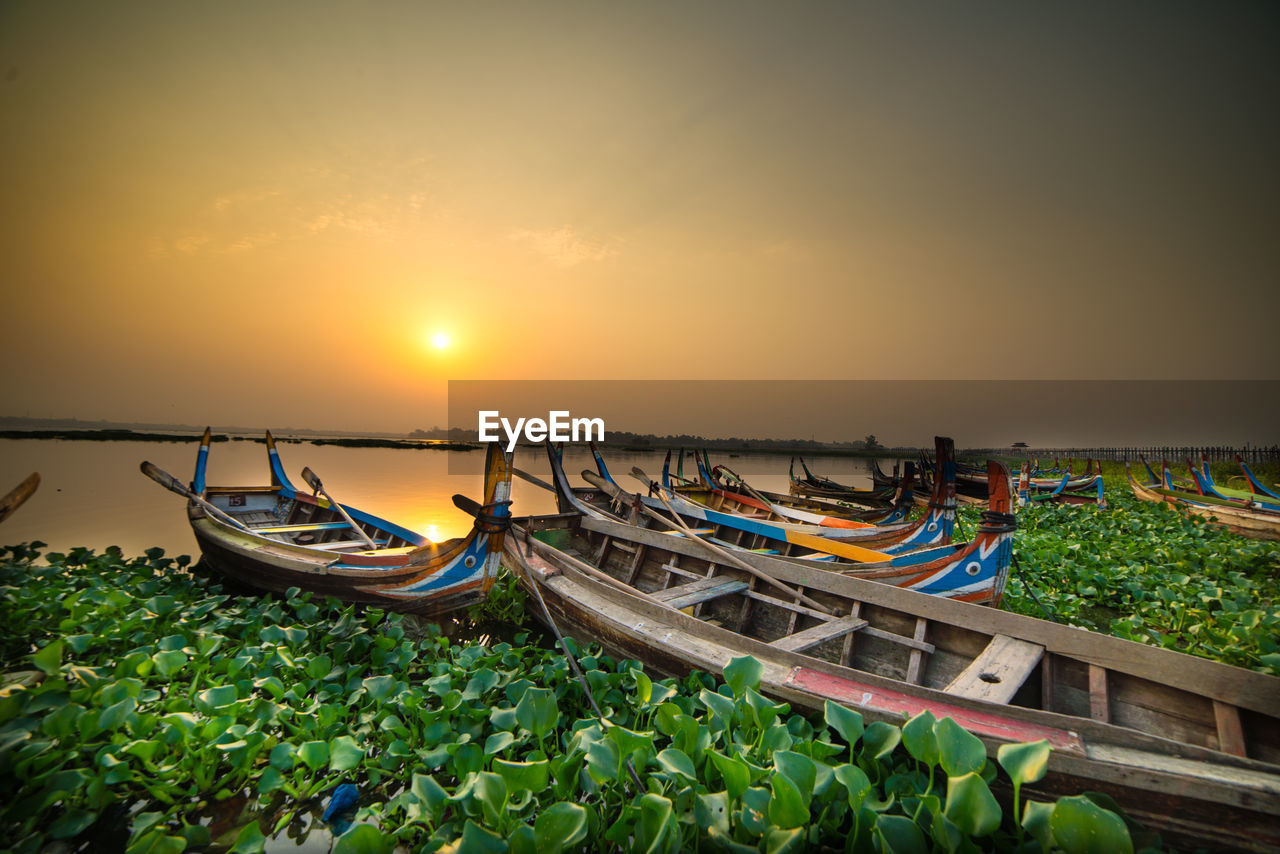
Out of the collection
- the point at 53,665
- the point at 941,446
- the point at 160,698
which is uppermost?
the point at 941,446

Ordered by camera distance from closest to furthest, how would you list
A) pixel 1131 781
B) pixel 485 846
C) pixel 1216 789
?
pixel 485 846, pixel 1216 789, pixel 1131 781

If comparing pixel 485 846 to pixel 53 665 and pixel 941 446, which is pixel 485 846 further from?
pixel 941 446

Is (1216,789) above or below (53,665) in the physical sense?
above

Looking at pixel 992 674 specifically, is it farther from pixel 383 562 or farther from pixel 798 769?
pixel 383 562

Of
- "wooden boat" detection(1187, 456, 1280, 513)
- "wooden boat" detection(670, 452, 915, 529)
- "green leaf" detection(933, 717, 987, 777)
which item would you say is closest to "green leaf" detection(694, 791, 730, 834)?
"green leaf" detection(933, 717, 987, 777)

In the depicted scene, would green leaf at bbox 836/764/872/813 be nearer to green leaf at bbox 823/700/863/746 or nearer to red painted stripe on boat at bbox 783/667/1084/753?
green leaf at bbox 823/700/863/746

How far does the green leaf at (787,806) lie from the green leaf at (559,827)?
0.56 metres

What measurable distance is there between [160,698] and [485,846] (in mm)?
2922

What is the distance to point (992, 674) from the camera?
7.72 ft

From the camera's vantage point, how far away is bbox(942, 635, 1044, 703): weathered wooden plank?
7.28 feet

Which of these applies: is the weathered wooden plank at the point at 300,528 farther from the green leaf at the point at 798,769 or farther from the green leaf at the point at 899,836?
the green leaf at the point at 899,836

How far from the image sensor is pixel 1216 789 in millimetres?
1489

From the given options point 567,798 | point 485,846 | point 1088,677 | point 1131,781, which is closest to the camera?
point 485,846

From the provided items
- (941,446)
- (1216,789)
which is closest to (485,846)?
(1216,789)
